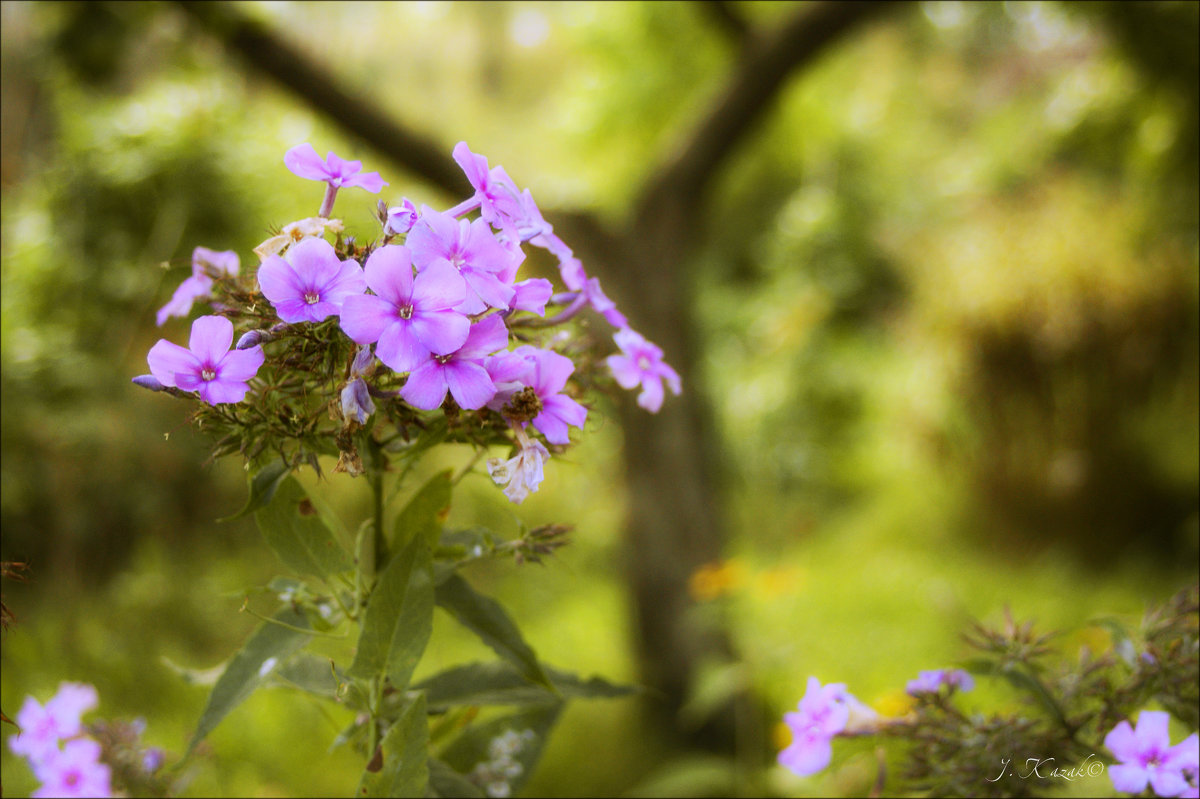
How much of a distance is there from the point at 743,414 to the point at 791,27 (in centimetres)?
335

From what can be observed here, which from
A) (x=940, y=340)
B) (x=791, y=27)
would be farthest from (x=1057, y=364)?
(x=791, y=27)

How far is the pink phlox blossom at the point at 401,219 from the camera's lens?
583 millimetres

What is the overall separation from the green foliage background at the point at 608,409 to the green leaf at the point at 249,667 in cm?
83

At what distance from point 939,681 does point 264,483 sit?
2.08ft

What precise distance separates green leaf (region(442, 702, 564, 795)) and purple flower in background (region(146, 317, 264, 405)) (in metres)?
0.42

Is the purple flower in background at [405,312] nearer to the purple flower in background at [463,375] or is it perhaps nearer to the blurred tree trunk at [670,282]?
the purple flower in background at [463,375]

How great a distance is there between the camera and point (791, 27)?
2412 millimetres

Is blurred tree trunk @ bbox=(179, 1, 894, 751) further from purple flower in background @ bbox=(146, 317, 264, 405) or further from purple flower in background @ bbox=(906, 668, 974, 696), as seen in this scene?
purple flower in background @ bbox=(146, 317, 264, 405)

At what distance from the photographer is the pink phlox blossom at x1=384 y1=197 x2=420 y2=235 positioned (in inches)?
23.0

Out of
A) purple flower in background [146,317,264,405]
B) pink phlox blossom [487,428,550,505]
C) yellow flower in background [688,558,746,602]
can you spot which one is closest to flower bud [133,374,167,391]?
purple flower in background [146,317,264,405]

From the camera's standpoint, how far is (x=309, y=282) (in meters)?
0.55

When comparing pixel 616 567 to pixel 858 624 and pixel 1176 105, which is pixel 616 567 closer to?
pixel 858 624

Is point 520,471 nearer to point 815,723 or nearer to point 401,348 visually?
point 401,348

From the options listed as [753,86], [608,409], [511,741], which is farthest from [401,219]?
[753,86]
